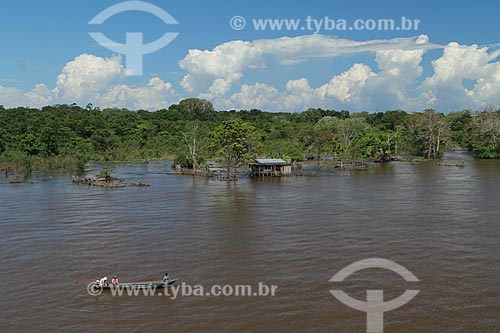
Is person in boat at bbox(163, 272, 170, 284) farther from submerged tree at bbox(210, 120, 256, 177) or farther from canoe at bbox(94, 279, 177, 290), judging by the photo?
submerged tree at bbox(210, 120, 256, 177)

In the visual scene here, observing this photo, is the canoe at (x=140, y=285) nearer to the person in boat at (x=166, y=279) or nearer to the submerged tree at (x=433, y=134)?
the person in boat at (x=166, y=279)

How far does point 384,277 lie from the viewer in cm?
1936

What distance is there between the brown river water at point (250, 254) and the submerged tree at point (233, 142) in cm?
1032

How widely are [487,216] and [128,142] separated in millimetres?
68822

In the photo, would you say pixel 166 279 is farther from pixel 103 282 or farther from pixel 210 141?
pixel 210 141

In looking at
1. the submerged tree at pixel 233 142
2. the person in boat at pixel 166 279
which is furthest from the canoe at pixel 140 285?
the submerged tree at pixel 233 142

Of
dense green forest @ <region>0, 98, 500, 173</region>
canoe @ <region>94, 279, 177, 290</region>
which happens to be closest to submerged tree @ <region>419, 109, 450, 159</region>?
dense green forest @ <region>0, 98, 500, 173</region>

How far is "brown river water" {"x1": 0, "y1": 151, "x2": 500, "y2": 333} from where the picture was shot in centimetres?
1588

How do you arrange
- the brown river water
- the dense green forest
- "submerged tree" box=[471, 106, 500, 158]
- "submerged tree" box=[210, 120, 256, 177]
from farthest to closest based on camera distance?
"submerged tree" box=[471, 106, 500, 158], the dense green forest, "submerged tree" box=[210, 120, 256, 177], the brown river water

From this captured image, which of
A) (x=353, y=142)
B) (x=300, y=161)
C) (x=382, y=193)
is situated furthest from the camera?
(x=353, y=142)

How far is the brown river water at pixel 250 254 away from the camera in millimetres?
15875

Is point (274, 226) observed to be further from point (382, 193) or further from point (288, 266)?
point (382, 193)

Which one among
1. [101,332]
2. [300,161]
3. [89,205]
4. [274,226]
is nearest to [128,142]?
[300,161]

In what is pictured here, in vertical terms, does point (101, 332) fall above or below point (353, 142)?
below
